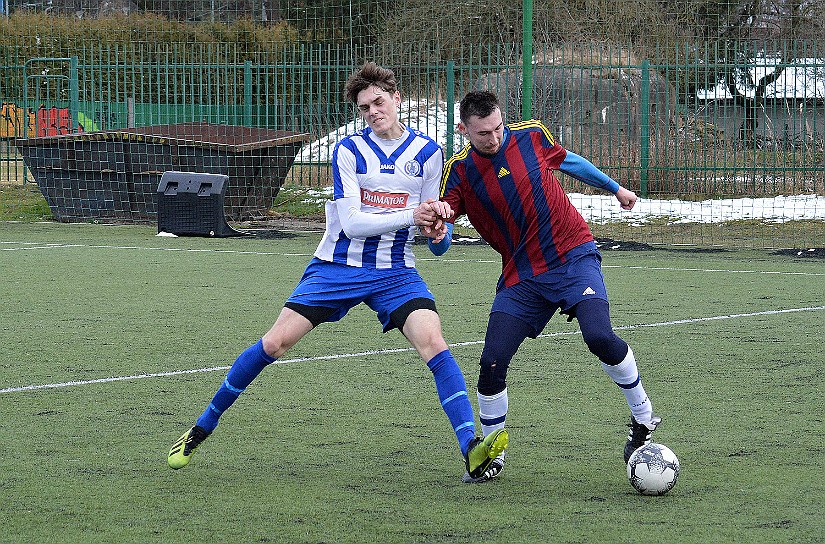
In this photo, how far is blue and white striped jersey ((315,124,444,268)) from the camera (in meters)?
5.10

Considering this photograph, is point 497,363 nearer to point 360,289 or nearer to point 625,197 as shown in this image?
point 360,289

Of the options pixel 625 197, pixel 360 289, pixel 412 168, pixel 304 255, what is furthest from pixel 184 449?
pixel 304 255

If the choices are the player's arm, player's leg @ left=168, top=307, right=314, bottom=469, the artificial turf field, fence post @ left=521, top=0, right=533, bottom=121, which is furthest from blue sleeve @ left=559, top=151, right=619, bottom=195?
fence post @ left=521, top=0, right=533, bottom=121

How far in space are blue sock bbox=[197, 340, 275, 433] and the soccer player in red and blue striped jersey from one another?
0.86 m

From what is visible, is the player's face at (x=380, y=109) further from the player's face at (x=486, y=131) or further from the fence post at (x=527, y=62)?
the fence post at (x=527, y=62)

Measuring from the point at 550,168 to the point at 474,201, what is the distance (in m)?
0.38

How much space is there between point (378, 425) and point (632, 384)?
1410 millimetres

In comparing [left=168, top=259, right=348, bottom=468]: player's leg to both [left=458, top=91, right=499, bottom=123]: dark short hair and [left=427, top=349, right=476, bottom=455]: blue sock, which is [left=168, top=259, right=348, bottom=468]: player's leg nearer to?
[left=427, top=349, right=476, bottom=455]: blue sock

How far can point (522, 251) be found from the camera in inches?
203

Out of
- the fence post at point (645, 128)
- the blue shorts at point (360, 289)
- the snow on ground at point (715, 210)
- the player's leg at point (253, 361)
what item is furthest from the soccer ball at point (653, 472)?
the fence post at point (645, 128)

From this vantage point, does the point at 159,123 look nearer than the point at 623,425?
No

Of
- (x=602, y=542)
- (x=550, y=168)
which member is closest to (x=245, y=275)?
(x=550, y=168)

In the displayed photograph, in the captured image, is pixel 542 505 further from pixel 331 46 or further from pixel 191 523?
pixel 331 46

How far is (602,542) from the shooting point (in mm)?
4043
